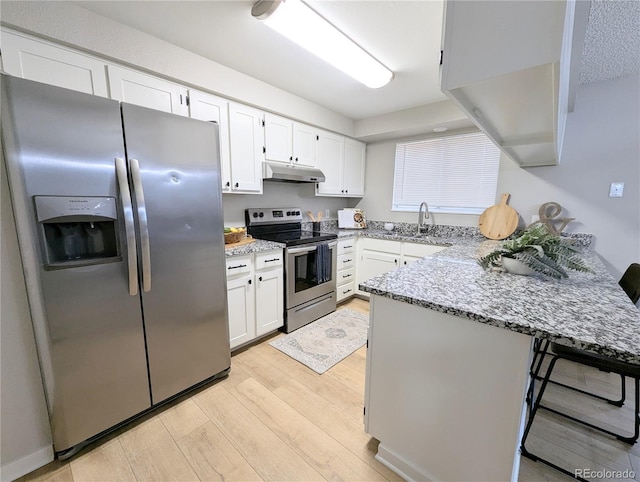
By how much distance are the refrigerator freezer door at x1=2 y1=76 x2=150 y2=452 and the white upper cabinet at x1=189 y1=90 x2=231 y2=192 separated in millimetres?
818

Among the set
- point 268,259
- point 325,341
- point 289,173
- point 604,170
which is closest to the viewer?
point 604,170

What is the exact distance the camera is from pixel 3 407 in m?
1.20

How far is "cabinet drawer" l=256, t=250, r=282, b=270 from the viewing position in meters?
2.29

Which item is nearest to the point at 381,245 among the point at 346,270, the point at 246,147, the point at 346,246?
the point at 346,246

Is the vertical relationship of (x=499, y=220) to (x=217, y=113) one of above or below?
below

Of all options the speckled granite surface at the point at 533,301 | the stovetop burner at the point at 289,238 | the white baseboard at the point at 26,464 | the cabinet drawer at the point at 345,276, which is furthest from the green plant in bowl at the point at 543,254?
the white baseboard at the point at 26,464

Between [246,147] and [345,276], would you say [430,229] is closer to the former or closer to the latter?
[345,276]

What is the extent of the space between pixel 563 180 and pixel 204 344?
336cm

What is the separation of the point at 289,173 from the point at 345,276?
4.79 feet

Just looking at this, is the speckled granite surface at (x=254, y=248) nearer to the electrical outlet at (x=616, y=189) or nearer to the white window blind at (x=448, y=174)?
the white window blind at (x=448, y=174)

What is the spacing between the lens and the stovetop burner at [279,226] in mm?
2715

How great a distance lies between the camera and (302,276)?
2699 mm

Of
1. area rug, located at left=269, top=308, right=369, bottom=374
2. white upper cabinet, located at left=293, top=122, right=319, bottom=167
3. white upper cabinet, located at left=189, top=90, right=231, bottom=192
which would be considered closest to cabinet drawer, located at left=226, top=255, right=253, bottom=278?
white upper cabinet, located at left=189, top=90, right=231, bottom=192

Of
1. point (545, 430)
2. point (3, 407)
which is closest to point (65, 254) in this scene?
point (3, 407)
